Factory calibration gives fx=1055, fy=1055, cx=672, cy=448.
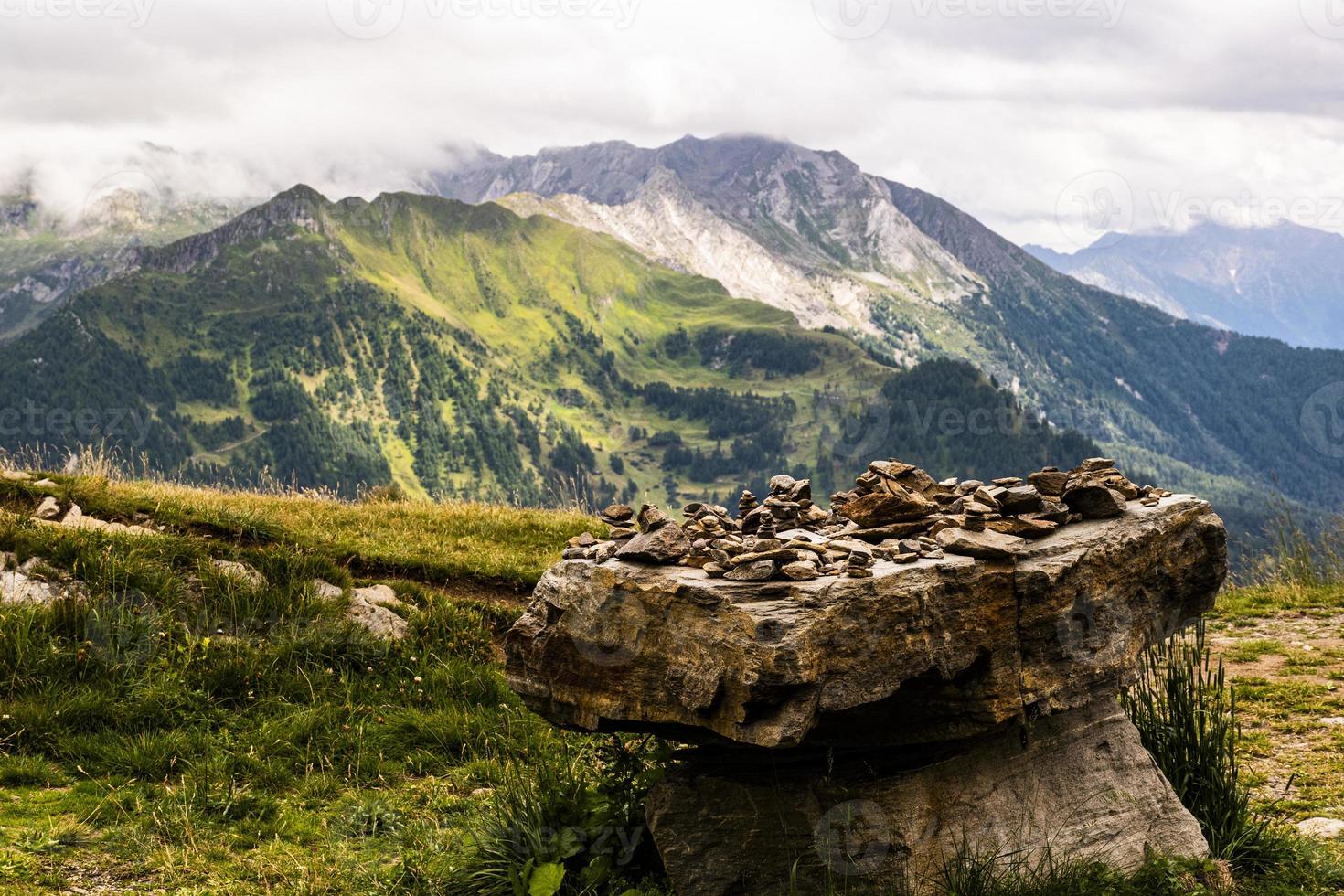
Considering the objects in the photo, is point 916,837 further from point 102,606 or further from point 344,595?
point 102,606

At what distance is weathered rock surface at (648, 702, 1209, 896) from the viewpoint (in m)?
7.77

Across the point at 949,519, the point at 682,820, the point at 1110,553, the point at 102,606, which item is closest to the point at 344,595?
the point at 102,606

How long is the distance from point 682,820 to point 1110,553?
4.04 metres

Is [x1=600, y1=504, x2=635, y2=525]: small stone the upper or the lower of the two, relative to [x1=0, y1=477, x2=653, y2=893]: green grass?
upper

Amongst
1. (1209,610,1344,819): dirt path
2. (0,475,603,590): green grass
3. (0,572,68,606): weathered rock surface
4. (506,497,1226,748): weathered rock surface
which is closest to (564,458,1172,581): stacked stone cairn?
(506,497,1226,748): weathered rock surface

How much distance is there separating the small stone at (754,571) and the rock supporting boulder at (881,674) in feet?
0.04

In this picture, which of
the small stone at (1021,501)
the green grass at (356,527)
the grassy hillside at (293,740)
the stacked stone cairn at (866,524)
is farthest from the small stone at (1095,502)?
the green grass at (356,527)

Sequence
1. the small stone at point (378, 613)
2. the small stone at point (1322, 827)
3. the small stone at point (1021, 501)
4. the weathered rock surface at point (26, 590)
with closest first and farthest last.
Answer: the small stone at point (1021, 501), the small stone at point (1322, 827), the weathered rock surface at point (26, 590), the small stone at point (378, 613)

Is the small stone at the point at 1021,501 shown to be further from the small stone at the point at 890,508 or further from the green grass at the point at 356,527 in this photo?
the green grass at the point at 356,527

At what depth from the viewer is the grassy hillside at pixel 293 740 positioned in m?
8.38

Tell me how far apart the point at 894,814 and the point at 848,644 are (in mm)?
1517

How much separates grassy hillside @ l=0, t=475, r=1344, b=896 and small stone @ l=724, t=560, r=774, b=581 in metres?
2.08
